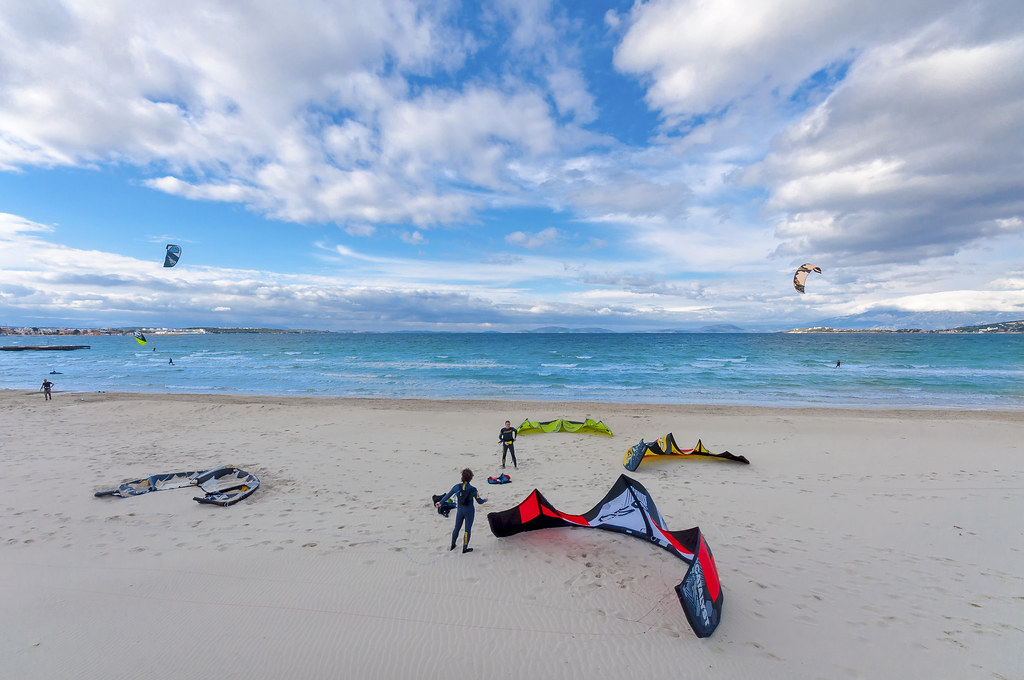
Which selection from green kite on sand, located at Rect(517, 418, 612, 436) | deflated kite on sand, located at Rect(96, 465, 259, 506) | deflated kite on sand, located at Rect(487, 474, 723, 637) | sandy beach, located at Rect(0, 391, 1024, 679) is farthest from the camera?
green kite on sand, located at Rect(517, 418, 612, 436)

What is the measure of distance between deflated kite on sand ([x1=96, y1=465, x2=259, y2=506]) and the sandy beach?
0.29 metres

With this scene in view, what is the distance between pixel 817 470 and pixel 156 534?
49.4 ft

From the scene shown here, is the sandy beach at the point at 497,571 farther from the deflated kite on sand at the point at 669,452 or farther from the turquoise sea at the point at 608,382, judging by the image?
the turquoise sea at the point at 608,382

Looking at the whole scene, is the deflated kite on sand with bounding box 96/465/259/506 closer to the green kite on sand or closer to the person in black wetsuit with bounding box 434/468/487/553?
the person in black wetsuit with bounding box 434/468/487/553

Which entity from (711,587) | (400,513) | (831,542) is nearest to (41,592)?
(400,513)

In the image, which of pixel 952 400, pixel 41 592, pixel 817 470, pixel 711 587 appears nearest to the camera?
pixel 711 587

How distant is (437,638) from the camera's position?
5059 millimetres

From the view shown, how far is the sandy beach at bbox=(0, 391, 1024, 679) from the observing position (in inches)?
188

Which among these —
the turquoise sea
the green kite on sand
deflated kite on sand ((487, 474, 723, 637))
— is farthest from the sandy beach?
the turquoise sea

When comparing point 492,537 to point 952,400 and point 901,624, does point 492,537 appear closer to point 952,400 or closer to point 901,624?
point 901,624

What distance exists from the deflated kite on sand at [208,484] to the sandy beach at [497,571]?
0.94 feet

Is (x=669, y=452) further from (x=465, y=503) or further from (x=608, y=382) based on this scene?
(x=608, y=382)

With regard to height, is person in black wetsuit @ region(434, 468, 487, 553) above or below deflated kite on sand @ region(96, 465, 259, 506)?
above

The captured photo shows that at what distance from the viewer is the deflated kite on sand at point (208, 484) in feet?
29.8
